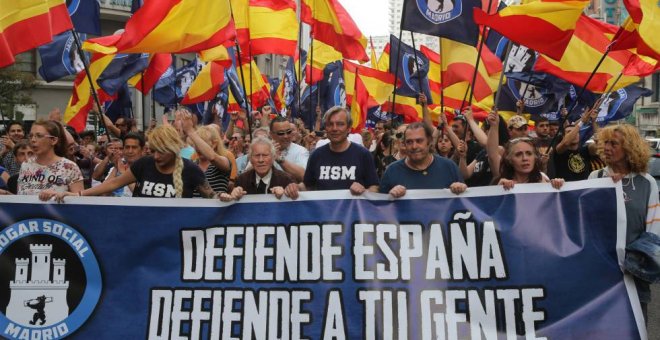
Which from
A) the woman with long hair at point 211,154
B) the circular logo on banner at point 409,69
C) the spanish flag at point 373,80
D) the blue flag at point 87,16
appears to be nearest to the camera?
the woman with long hair at point 211,154

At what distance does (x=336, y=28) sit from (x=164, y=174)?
5122mm

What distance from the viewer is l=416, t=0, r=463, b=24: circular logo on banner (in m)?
7.24

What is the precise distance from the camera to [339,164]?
548 centimetres

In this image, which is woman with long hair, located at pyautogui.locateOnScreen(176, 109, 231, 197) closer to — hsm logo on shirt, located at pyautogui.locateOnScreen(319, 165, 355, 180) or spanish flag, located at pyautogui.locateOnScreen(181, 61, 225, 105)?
hsm logo on shirt, located at pyautogui.locateOnScreen(319, 165, 355, 180)

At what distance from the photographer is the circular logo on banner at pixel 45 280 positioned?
184 inches

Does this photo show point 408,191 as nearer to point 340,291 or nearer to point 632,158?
point 340,291

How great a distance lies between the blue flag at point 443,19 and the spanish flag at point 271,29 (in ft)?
12.3

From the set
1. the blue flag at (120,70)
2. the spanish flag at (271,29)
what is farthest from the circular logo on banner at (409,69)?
the blue flag at (120,70)

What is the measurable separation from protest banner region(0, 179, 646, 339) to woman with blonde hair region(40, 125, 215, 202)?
0.81 ft

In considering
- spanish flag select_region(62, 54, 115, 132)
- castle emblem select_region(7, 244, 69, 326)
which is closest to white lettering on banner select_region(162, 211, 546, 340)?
castle emblem select_region(7, 244, 69, 326)

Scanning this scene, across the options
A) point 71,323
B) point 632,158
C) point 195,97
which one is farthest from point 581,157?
point 195,97

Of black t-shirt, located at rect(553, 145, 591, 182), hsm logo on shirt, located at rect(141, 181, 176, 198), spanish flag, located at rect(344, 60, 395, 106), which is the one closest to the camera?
hsm logo on shirt, located at rect(141, 181, 176, 198)

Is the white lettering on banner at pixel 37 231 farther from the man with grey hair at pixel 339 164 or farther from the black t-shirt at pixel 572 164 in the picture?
the black t-shirt at pixel 572 164

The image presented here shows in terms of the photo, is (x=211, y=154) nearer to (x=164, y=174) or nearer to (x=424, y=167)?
(x=164, y=174)
